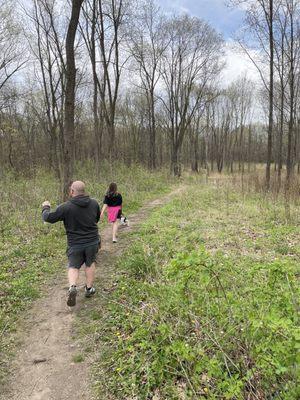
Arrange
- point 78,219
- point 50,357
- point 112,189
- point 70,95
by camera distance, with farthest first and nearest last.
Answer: point 70,95 < point 112,189 < point 78,219 < point 50,357

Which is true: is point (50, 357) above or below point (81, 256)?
below

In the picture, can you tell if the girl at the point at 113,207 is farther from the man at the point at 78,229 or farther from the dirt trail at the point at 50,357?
the man at the point at 78,229

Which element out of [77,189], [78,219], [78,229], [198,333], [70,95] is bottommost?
[198,333]

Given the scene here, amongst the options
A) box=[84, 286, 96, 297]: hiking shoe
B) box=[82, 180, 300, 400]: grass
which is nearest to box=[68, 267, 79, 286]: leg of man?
box=[84, 286, 96, 297]: hiking shoe

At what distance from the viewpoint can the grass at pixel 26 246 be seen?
5.14 m

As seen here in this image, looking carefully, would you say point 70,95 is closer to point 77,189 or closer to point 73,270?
point 77,189

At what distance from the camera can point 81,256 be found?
5.33 meters

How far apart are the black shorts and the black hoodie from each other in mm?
70

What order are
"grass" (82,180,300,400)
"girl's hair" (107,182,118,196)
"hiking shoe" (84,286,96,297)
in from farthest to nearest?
"girl's hair" (107,182,118,196) → "hiking shoe" (84,286,96,297) → "grass" (82,180,300,400)

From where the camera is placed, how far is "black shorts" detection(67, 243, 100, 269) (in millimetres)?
5250

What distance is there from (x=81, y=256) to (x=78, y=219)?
0.61m

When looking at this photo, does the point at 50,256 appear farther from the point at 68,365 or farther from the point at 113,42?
the point at 113,42

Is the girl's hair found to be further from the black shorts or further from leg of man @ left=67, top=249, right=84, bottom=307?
leg of man @ left=67, top=249, right=84, bottom=307

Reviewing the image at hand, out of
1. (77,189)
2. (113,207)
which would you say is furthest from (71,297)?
(113,207)
